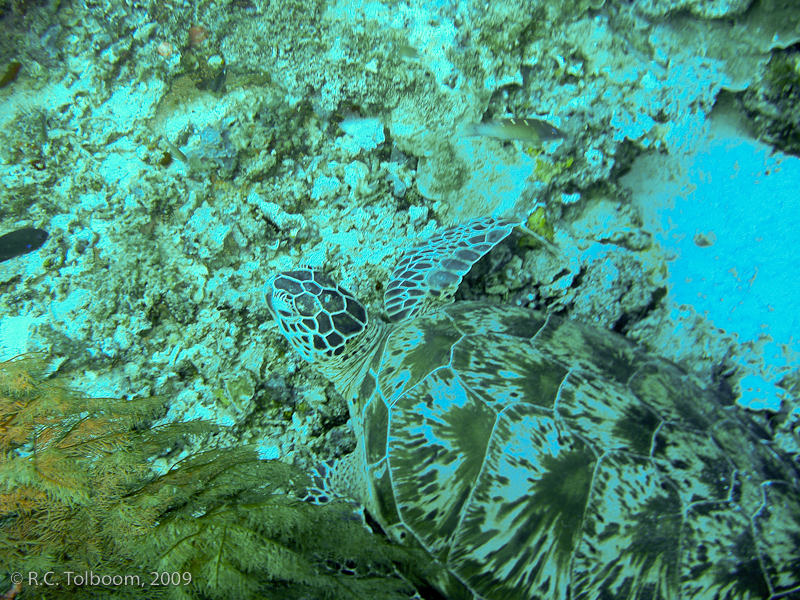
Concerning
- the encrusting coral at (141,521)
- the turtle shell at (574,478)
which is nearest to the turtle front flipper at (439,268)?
the turtle shell at (574,478)

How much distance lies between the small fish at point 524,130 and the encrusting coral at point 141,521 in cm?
149

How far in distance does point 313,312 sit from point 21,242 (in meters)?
1.29

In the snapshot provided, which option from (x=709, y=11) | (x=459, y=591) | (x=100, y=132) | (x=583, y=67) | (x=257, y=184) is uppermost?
(x=709, y=11)

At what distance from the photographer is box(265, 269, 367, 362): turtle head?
1362 millimetres

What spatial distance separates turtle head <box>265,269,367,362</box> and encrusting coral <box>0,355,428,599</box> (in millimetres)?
453

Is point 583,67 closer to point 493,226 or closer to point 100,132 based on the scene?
point 493,226

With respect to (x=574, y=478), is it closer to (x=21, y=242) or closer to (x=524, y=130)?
(x=524, y=130)

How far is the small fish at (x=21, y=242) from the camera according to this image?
4.88ft

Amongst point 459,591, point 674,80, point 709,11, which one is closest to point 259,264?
point 459,591

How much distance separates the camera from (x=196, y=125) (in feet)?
5.08

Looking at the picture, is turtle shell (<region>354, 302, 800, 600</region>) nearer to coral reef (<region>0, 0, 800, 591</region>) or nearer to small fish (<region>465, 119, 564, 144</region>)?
coral reef (<region>0, 0, 800, 591</region>)

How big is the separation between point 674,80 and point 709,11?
24 centimetres

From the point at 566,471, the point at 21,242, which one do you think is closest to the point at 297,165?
the point at 21,242

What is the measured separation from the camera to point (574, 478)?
0.93 meters
